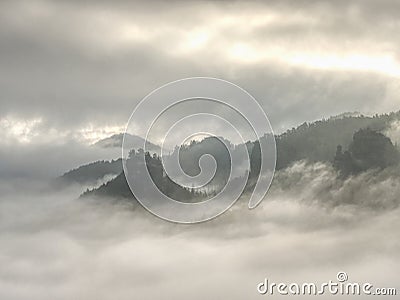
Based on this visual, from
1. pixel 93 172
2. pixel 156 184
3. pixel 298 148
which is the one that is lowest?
pixel 156 184

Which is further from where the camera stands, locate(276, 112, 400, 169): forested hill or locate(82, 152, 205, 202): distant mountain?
locate(276, 112, 400, 169): forested hill

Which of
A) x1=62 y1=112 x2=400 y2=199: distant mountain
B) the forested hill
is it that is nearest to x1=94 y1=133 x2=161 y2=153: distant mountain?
x1=62 y1=112 x2=400 y2=199: distant mountain

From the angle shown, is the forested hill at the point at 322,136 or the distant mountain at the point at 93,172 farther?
the forested hill at the point at 322,136

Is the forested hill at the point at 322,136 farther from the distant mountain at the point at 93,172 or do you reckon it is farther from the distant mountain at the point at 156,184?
the distant mountain at the point at 93,172

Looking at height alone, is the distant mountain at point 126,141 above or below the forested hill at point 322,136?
below

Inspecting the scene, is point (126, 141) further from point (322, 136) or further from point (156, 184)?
point (322, 136)

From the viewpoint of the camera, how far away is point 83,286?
21.4 feet

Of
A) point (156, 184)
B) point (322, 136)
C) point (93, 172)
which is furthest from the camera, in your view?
point (322, 136)

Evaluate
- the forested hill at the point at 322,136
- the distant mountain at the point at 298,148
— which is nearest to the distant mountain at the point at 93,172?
the distant mountain at the point at 298,148

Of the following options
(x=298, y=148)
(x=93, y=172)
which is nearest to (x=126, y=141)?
(x=93, y=172)

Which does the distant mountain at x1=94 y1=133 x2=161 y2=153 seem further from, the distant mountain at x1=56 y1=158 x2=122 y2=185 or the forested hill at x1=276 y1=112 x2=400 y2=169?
the forested hill at x1=276 y1=112 x2=400 y2=169

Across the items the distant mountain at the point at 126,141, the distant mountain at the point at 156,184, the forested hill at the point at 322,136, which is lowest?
the distant mountain at the point at 156,184

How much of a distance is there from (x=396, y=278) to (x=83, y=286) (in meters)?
3.55

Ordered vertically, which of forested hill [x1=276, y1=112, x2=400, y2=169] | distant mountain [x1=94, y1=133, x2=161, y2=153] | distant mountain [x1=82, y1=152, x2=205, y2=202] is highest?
forested hill [x1=276, y1=112, x2=400, y2=169]
